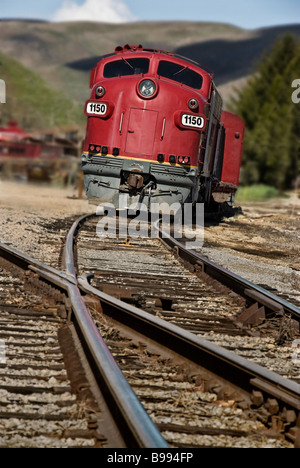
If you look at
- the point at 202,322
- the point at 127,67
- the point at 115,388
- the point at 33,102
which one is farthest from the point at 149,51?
the point at 33,102

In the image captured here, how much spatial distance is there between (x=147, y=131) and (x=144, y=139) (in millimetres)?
168

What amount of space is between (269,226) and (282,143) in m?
28.2

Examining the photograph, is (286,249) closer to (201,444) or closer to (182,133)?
(182,133)

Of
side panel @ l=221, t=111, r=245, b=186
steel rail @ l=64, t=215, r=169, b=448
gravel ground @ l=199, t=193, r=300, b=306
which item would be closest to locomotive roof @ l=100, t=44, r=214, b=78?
side panel @ l=221, t=111, r=245, b=186

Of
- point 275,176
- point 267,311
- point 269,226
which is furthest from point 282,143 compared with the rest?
point 267,311

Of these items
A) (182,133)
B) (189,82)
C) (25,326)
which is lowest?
(25,326)

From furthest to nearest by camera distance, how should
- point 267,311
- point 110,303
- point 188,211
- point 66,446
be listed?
point 188,211 < point 267,311 < point 110,303 < point 66,446

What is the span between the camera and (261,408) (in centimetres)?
344

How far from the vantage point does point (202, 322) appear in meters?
5.51

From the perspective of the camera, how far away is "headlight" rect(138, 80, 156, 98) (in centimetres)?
1307

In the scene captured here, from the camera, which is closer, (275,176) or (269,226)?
(269,226)

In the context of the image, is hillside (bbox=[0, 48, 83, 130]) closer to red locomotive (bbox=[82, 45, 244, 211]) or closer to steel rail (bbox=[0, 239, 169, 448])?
red locomotive (bbox=[82, 45, 244, 211])

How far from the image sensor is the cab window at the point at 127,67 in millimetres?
13625

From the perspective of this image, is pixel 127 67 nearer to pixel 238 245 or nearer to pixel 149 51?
pixel 149 51
